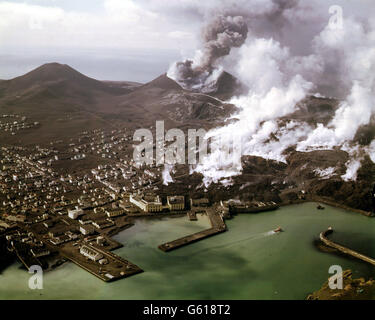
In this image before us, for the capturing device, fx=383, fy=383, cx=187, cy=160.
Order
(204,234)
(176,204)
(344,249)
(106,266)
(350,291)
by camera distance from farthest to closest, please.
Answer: (176,204) → (204,234) → (344,249) → (106,266) → (350,291)

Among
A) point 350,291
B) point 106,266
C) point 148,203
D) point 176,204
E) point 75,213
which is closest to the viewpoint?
point 350,291

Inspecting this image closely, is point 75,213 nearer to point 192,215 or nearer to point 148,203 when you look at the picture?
point 148,203

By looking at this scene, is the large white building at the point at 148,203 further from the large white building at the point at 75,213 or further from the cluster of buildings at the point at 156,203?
the large white building at the point at 75,213

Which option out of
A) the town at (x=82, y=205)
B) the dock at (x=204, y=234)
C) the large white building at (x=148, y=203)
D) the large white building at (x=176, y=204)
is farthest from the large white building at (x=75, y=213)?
the dock at (x=204, y=234)

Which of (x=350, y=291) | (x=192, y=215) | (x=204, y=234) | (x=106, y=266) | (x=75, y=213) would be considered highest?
→ (x=75, y=213)

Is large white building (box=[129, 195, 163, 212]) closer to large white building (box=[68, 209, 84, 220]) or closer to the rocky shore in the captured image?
large white building (box=[68, 209, 84, 220])

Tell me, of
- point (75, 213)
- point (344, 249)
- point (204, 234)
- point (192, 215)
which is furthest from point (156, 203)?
point (344, 249)
